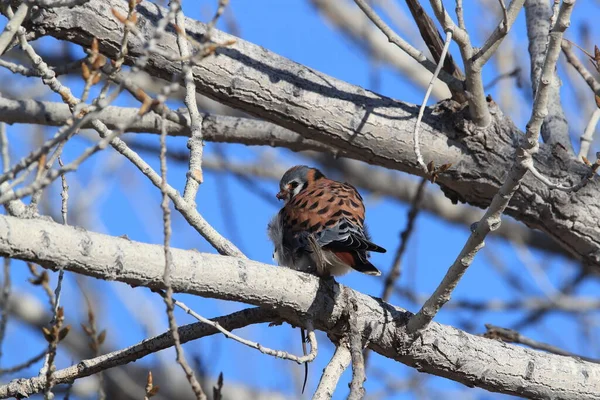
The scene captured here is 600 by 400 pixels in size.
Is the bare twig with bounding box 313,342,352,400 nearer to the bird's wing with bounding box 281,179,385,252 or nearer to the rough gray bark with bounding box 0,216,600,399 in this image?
the rough gray bark with bounding box 0,216,600,399

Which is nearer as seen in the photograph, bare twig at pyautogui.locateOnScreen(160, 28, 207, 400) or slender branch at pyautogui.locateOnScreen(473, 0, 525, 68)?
bare twig at pyautogui.locateOnScreen(160, 28, 207, 400)

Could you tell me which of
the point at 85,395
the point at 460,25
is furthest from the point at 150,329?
the point at 460,25

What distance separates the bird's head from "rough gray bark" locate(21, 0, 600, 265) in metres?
1.07

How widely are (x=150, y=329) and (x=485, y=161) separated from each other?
341 centimetres

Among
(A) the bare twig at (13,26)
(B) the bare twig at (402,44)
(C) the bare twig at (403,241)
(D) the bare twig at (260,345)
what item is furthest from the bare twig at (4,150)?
(C) the bare twig at (403,241)

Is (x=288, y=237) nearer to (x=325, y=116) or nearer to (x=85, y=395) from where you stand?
(x=325, y=116)

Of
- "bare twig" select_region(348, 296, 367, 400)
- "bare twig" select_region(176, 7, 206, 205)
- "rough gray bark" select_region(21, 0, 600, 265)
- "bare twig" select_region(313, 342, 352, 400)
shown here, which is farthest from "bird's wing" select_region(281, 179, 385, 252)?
"bare twig" select_region(176, 7, 206, 205)

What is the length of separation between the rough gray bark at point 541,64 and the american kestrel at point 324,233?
37.7 inches

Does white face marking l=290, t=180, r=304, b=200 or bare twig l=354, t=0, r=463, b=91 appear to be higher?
white face marking l=290, t=180, r=304, b=200

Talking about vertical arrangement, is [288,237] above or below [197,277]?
above

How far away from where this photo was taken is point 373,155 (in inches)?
135

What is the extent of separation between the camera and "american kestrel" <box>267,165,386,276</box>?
10.3ft

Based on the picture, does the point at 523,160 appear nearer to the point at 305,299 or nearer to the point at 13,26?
the point at 305,299

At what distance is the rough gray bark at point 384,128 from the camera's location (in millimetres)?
3162
